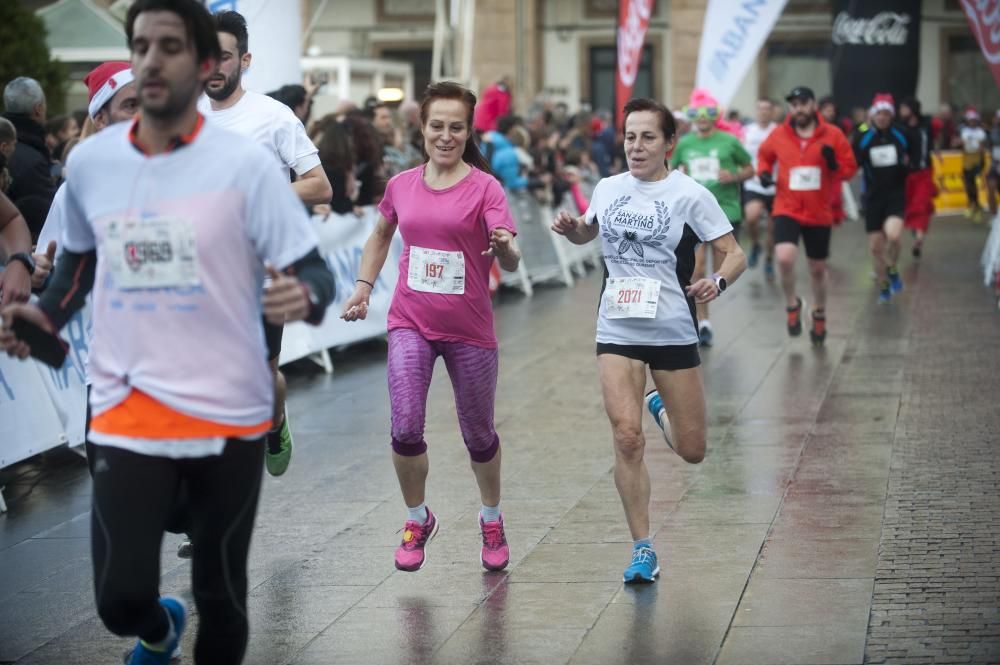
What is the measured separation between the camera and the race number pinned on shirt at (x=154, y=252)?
4.07 metres

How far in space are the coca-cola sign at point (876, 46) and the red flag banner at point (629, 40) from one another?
17.2 feet

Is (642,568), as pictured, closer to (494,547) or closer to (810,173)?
(494,547)

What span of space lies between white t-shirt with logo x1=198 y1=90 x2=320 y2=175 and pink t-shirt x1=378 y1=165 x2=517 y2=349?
1.50ft

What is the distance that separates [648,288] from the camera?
6324mm

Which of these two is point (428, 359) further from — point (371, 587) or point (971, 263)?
point (971, 263)

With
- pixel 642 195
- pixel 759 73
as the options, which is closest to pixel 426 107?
pixel 642 195

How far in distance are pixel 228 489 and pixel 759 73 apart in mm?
35302

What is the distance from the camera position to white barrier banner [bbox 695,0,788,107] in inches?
750

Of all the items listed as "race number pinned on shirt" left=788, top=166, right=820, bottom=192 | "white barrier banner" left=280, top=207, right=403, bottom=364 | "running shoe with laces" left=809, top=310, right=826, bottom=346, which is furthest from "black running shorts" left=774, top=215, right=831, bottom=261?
"white barrier banner" left=280, top=207, right=403, bottom=364

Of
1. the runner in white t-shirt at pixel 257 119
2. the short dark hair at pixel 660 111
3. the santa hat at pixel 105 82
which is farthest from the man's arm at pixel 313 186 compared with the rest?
the short dark hair at pixel 660 111

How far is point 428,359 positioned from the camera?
20.5ft

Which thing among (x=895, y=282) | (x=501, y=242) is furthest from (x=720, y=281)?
(x=895, y=282)

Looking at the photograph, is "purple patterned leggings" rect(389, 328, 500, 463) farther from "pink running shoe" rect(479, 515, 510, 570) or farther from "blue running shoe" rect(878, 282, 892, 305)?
"blue running shoe" rect(878, 282, 892, 305)

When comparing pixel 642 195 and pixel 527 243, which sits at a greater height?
pixel 642 195
